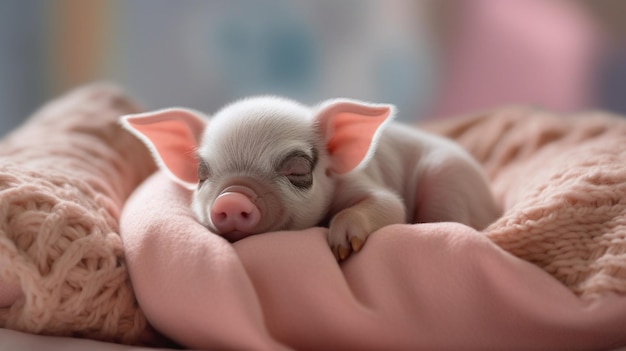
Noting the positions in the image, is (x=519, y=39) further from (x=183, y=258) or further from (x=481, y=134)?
(x=183, y=258)

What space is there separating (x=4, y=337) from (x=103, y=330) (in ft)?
0.52

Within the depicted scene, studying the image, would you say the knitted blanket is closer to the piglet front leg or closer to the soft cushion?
the piglet front leg

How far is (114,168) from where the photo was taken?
1.85 metres

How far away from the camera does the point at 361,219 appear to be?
1.37 meters

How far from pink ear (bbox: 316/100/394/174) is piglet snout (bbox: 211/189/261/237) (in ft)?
1.11

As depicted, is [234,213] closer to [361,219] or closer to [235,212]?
[235,212]

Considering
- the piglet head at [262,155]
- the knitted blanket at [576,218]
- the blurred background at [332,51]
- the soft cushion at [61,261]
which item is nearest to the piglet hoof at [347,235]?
the piglet head at [262,155]

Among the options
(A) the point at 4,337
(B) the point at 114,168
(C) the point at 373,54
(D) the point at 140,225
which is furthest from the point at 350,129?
(C) the point at 373,54

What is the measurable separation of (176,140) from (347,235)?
1.82ft

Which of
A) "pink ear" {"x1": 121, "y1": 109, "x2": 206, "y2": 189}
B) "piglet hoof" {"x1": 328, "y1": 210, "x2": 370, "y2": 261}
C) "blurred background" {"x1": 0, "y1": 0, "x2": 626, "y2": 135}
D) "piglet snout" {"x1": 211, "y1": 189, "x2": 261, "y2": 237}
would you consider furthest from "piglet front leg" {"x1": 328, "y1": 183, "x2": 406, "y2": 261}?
"blurred background" {"x1": 0, "y1": 0, "x2": 626, "y2": 135}

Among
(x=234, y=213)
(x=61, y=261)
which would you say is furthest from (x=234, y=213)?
(x=61, y=261)

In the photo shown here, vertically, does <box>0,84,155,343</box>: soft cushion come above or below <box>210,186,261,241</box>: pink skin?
below

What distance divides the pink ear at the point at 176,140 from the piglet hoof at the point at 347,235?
46 cm

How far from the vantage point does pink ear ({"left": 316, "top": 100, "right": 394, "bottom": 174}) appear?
1.54 m
